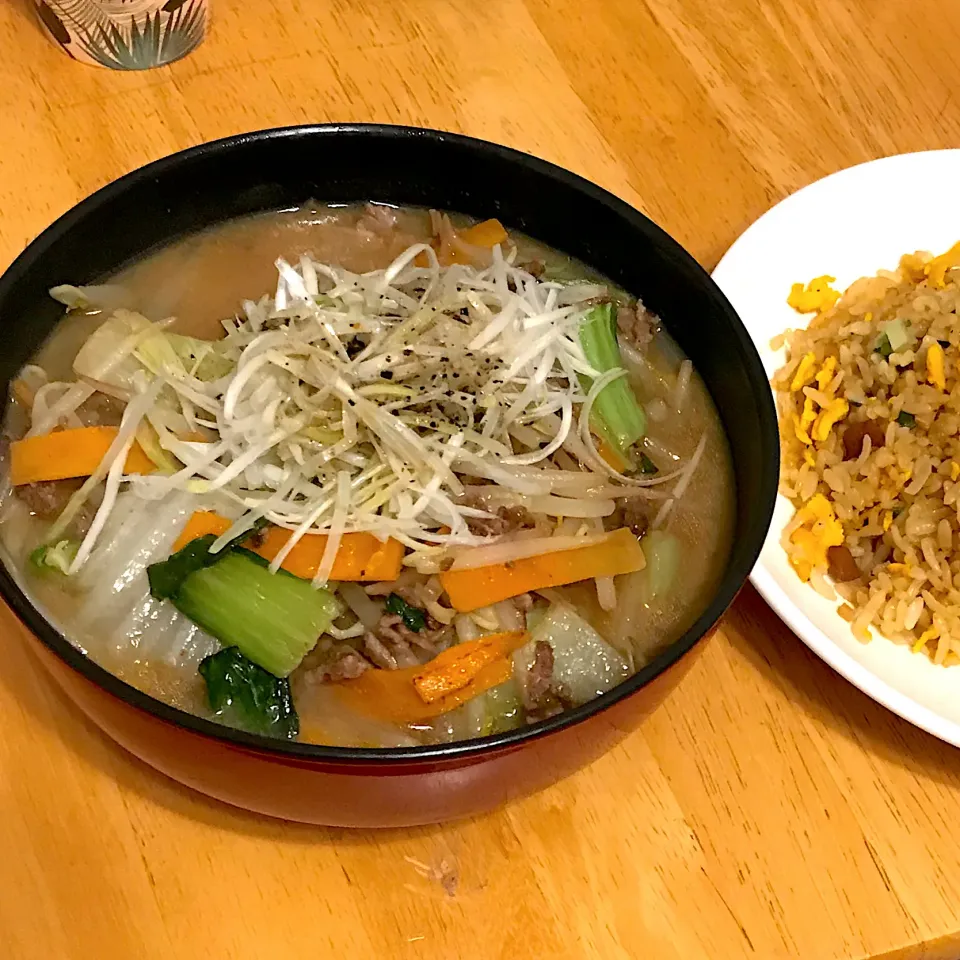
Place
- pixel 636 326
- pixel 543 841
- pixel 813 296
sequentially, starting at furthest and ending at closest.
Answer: pixel 813 296, pixel 636 326, pixel 543 841

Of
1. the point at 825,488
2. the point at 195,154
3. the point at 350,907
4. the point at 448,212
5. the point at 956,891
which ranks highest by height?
the point at 195,154

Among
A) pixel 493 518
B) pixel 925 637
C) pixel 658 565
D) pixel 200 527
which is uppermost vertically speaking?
pixel 200 527

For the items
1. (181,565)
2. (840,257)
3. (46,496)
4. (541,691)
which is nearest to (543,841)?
(541,691)

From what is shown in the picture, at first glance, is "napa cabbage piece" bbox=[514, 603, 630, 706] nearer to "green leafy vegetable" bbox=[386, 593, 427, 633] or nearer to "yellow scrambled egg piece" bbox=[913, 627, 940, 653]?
"green leafy vegetable" bbox=[386, 593, 427, 633]

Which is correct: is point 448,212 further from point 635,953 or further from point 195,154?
point 635,953

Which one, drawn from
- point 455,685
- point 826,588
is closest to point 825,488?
point 826,588

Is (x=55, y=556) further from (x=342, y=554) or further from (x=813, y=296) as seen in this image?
(x=813, y=296)
